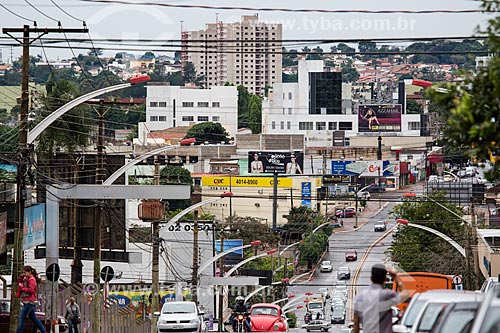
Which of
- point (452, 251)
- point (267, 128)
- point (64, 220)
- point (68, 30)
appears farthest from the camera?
point (267, 128)

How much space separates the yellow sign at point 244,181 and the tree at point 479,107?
111 meters

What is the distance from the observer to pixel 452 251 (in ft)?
250

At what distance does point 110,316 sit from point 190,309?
17.9ft

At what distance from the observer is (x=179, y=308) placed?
3369 cm

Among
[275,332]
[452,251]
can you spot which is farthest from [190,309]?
[452,251]

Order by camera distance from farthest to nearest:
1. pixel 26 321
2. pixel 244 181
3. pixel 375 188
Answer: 1. pixel 375 188
2. pixel 244 181
3. pixel 26 321

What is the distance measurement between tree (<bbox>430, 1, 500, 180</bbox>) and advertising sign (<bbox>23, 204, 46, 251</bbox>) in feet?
80.4

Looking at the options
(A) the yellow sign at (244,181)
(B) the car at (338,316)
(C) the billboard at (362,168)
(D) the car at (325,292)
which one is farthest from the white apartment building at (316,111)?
(B) the car at (338,316)

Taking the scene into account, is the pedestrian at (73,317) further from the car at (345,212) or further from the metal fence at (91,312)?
the car at (345,212)

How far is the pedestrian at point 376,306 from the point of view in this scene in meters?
14.0

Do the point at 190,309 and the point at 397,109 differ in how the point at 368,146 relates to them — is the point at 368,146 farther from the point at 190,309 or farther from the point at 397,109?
the point at 190,309

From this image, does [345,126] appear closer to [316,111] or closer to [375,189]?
[316,111]

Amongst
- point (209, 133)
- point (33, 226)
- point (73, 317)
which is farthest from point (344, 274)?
point (209, 133)

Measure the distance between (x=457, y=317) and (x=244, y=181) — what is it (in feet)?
373
